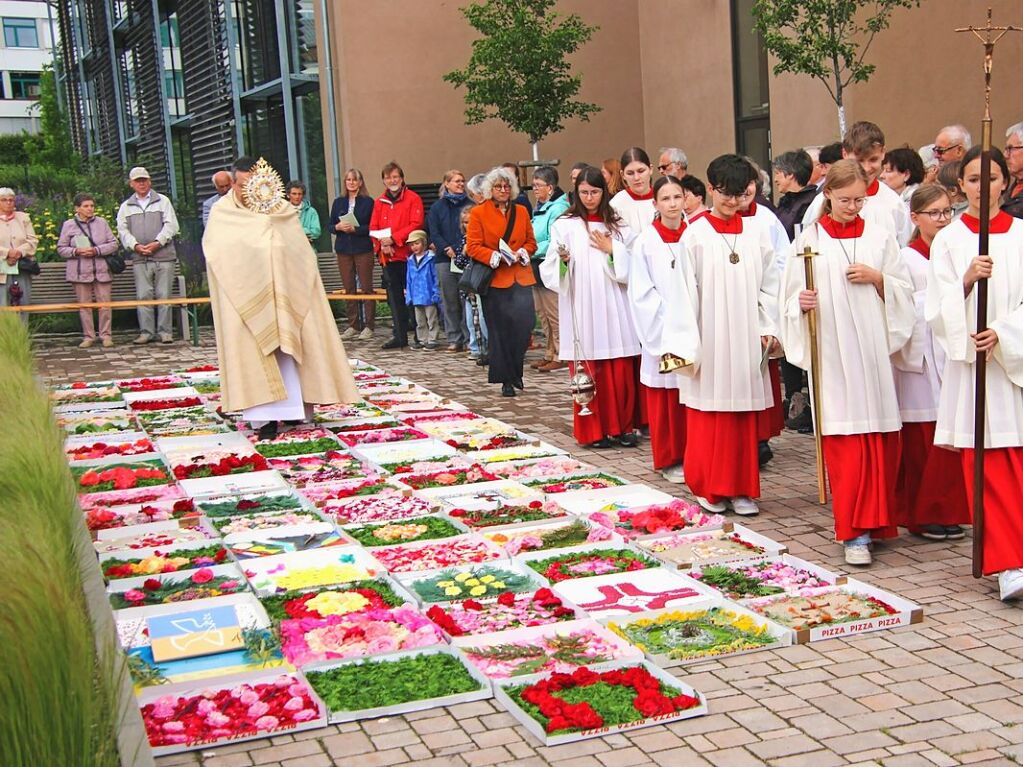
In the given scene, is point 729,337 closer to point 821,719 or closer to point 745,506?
point 745,506

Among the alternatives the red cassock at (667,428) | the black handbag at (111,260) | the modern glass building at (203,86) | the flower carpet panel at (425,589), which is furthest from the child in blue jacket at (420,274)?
the modern glass building at (203,86)

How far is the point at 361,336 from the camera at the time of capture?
18.8 m

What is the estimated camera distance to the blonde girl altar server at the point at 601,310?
10.5 m

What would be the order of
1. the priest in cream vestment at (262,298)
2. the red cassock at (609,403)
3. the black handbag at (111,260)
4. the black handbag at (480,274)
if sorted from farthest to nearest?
the black handbag at (111,260), the black handbag at (480,274), the priest in cream vestment at (262,298), the red cassock at (609,403)

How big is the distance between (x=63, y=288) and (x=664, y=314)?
13.3 meters

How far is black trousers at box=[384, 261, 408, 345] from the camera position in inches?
667

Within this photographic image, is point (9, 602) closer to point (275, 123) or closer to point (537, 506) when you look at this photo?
point (537, 506)

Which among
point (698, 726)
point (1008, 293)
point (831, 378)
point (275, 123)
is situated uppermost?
point (275, 123)

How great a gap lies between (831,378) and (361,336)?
481 inches

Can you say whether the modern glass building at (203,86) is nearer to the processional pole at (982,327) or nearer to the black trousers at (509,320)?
the black trousers at (509,320)

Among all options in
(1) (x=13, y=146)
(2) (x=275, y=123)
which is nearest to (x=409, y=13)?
(2) (x=275, y=123)

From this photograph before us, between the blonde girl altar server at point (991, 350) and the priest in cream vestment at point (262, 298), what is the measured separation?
5.64 m

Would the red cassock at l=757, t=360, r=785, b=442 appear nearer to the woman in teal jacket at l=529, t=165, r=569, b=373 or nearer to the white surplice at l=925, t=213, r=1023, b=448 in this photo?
the white surplice at l=925, t=213, r=1023, b=448

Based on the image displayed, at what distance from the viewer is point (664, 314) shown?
8.53m
